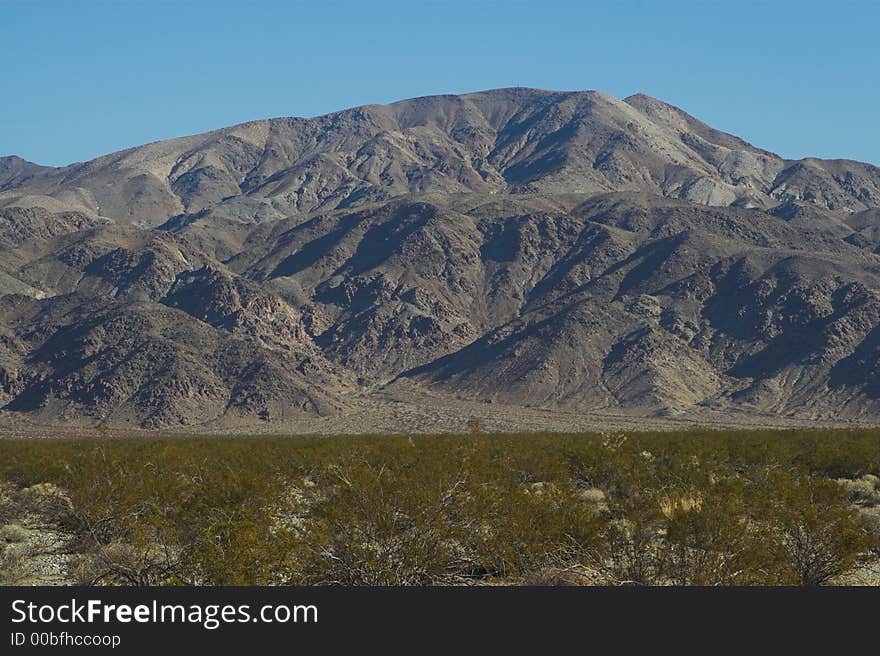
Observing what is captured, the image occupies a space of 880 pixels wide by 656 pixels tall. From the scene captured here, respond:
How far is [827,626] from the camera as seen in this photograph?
39.1 ft

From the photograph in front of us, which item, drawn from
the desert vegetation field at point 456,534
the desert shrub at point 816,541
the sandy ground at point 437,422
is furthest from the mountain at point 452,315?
the desert shrub at point 816,541

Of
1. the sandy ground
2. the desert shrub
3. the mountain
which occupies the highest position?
the mountain

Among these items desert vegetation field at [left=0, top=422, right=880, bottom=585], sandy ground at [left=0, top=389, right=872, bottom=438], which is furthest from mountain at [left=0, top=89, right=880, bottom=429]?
desert vegetation field at [left=0, top=422, right=880, bottom=585]

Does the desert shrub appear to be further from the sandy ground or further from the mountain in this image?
the mountain

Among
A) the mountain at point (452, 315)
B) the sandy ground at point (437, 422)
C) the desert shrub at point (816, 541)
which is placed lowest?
the desert shrub at point (816, 541)

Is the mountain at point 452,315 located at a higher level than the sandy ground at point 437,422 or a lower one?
higher

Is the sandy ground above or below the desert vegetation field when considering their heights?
above

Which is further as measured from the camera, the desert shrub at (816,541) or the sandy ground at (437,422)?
the sandy ground at (437,422)

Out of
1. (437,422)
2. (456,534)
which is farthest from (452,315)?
(456,534)

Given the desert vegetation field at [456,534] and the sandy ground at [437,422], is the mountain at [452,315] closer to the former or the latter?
the sandy ground at [437,422]

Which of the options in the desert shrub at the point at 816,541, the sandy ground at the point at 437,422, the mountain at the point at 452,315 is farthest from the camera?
the mountain at the point at 452,315

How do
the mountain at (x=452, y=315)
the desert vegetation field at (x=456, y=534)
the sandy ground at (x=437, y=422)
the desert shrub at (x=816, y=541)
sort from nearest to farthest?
the desert vegetation field at (x=456, y=534), the desert shrub at (x=816, y=541), the sandy ground at (x=437, y=422), the mountain at (x=452, y=315)

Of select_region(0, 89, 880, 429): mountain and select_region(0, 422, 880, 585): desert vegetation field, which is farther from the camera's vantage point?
select_region(0, 89, 880, 429): mountain

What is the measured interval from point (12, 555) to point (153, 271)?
153 m
